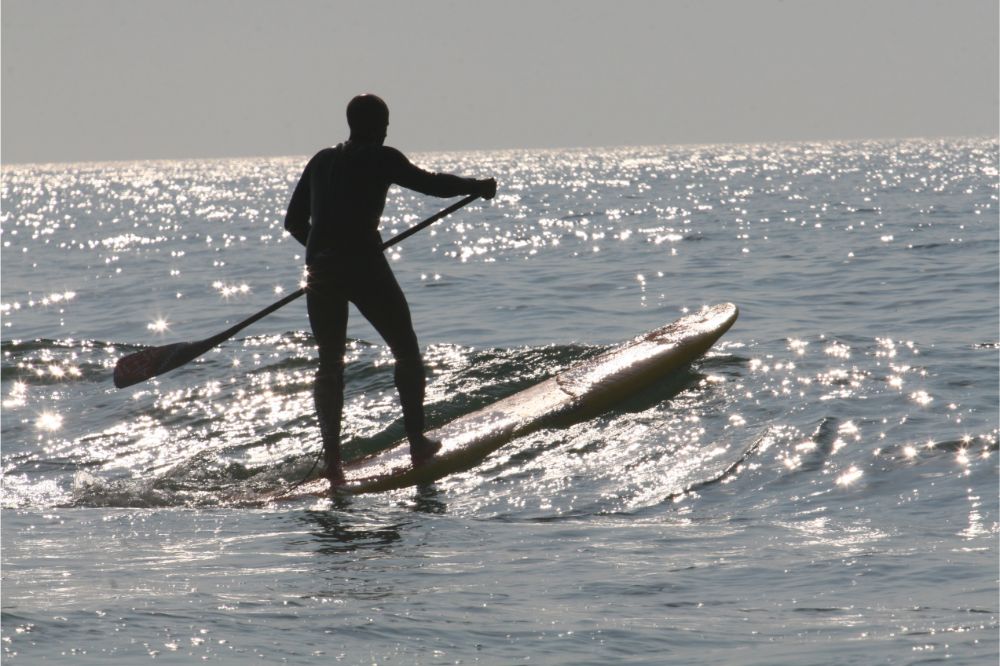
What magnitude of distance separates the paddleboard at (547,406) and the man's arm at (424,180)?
5.30 ft

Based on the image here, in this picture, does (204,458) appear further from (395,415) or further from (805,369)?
(805,369)

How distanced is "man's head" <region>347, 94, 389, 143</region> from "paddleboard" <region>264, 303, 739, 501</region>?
1861 millimetres

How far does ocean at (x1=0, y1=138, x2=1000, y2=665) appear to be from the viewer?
3.96 meters

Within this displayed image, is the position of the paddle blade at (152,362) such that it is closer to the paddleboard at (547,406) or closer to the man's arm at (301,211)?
the man's arm at (301,211)

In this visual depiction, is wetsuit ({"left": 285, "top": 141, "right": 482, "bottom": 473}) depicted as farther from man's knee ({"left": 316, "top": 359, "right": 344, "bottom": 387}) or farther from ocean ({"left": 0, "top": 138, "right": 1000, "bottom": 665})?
ocean ({"left": 0, "top": 138, "right": 1000, "bottom": 665})

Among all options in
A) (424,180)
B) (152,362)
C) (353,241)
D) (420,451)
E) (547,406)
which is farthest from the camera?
(547,406)

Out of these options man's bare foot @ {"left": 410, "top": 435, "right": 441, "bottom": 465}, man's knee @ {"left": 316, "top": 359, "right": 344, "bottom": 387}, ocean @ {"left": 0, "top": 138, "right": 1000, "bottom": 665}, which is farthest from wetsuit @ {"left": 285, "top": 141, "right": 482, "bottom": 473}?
ocean @ {"left": 0, "top": 138, "right": 1000, "bottom": 665}

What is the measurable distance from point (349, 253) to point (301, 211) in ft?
1.44

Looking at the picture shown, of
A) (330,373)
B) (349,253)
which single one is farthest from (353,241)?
(330,373)

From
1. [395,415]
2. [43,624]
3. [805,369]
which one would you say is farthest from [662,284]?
[43,624]

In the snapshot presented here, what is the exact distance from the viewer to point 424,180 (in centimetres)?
613

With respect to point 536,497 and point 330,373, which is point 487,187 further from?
point 536,497

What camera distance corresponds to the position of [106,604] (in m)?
4.13

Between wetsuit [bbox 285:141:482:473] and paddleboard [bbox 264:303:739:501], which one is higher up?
wetsuit [bbox 285:141:482:473]
